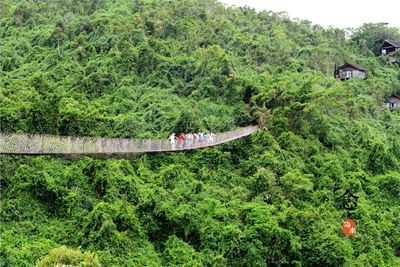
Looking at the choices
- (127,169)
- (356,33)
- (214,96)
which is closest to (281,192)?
(127,169)

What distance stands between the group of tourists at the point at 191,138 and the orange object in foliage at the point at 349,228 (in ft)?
23.4

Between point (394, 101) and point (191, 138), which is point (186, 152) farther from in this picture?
point (394, 101)

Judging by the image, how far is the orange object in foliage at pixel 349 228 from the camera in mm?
24969

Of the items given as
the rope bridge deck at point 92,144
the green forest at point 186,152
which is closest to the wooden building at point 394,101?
the green forest at point 186,152

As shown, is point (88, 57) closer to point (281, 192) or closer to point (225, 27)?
point (225, 27)

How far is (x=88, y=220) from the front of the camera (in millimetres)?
18531

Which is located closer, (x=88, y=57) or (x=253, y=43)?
(x=88, y=57)

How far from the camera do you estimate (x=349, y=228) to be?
25047mm

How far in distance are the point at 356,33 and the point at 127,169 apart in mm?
43063

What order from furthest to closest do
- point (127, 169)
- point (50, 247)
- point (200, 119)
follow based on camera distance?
point (200, 119) → point (127, 169) → point (50, 247)

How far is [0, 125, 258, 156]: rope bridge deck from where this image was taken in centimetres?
1609

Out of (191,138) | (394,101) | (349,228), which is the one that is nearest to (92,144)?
(191,138)

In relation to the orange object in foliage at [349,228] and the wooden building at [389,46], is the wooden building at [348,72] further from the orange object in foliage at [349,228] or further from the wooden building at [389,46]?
the orange object in foliage at [349,228]

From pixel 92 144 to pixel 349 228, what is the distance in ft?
40.3
